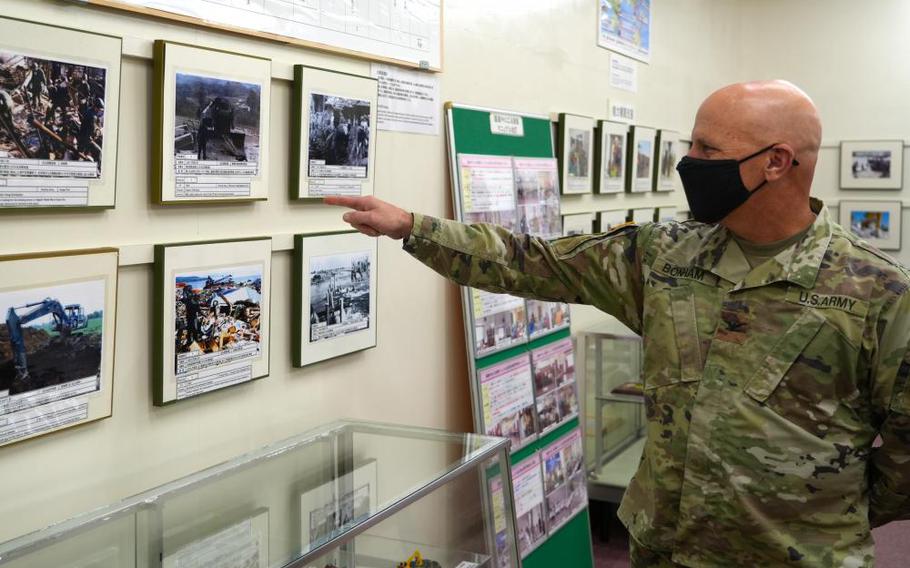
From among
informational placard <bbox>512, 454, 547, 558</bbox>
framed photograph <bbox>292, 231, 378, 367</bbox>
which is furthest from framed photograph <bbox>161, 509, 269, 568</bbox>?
informational placard <bbox>512, 454, 547, 558</bbox>

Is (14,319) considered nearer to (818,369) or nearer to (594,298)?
(594,298)

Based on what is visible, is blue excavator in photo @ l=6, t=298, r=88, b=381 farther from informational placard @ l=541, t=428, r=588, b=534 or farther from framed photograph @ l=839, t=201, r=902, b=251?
framed photograph @ l=839, t=201, r=902, b=251

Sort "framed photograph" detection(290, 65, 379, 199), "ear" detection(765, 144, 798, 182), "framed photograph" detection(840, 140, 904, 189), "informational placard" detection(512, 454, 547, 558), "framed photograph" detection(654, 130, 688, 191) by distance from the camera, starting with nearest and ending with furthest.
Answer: "ear" detection(765, 144, 798, 182)
"framed photograph" detection(290, 65, 379, 199)
"informational placard" detection(512, 454, 547, 558)
"framed photograph" detection(654, 130, 688, 191)
"framed photograph" detection(840, 140, 904, 189)

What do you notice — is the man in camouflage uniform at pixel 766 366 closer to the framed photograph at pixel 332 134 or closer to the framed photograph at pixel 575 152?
the framed photograph at pixel 332 134

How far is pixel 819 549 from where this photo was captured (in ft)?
5.57

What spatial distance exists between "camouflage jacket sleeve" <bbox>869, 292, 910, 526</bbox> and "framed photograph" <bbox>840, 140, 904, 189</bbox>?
5.37 meters

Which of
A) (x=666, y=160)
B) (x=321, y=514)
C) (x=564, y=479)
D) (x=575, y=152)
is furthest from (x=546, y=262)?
(x=666, y=160)

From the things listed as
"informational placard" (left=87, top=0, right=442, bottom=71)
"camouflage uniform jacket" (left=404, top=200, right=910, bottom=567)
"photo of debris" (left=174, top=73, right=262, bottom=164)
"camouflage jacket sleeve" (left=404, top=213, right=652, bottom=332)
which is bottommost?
"camouflage uniform jacket" (left=404, top=200, right=910, bottom=567)

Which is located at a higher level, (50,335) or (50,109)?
(50,109)

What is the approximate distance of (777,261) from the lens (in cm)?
174

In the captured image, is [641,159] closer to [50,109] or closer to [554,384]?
[554,384]

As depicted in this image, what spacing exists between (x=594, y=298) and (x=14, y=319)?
1203mm

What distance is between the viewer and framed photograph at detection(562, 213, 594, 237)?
3.91 m

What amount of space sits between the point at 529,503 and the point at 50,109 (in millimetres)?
2217
